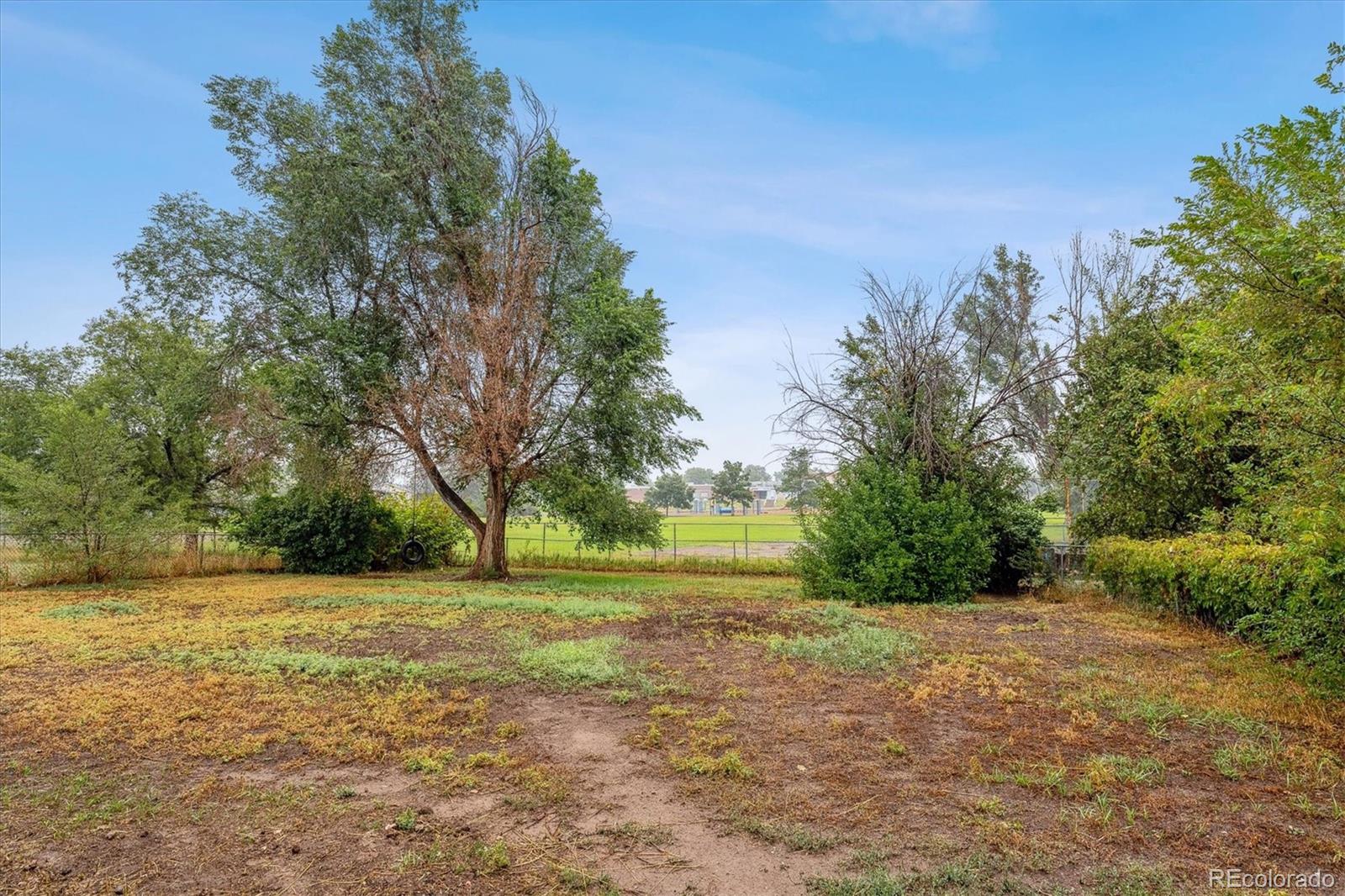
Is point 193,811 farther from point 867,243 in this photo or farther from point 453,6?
point 453,6

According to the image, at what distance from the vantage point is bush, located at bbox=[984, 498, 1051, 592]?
11.9 meters

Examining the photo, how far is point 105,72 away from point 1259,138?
47.1ft

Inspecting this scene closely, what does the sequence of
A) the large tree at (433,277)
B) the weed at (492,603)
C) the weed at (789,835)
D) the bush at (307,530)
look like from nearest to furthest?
the weed at (789,835), the weed at (492,603), the large tree at (433,277), the bush at (307,530)

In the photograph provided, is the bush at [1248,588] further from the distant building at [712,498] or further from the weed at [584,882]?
the distant building at [712,498]

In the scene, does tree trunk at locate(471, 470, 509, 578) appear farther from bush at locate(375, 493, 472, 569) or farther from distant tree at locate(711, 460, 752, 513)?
distant tree at locate(711, 460, 752, 513)

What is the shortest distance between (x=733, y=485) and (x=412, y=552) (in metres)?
52.0

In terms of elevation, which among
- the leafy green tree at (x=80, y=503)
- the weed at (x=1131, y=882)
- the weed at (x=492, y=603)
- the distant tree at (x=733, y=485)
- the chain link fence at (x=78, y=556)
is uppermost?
the distant tree at (x=733, y=485)

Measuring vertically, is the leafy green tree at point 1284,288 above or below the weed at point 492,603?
above

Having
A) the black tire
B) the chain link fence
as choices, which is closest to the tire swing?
the black tire

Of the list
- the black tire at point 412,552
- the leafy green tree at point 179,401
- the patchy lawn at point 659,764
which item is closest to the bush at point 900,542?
the patchy lawn at point 659,764

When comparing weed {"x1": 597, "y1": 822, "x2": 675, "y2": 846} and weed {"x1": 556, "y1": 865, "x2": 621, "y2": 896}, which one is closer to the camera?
weed {"x1": 556, "y1": 865, "x2": 621, "y2": 896}

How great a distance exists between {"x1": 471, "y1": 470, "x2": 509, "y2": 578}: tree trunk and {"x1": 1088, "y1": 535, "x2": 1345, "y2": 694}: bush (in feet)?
39.6

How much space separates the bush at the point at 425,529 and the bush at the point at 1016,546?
13618 mm

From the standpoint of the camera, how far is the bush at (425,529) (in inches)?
711
